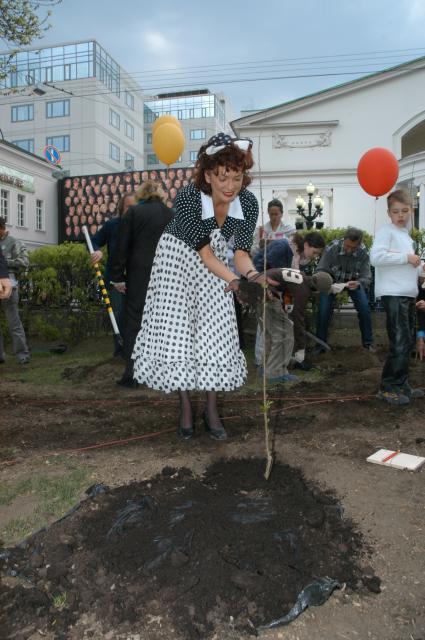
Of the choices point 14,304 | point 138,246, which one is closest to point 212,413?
point 138,246

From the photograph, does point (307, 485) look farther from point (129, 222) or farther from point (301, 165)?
point (301, 165)

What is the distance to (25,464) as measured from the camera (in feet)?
10.3

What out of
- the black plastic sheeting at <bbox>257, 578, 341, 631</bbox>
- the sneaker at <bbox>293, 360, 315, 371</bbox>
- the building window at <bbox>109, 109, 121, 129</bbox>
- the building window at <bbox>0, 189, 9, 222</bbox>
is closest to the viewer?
the black plastic sheeting at <bbox>257, 578, 341, 631</bbox>

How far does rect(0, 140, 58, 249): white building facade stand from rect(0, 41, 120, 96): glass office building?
26793 millimetres

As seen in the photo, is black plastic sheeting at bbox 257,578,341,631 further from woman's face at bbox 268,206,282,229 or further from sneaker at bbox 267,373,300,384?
woman's face at bbox 268,206,282,229

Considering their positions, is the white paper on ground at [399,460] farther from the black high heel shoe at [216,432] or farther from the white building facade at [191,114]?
the white building facade at [191,114]

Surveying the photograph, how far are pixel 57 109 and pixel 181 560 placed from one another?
56.6 metres

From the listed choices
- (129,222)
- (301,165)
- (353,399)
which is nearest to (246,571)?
(353,399)

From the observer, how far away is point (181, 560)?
1933 millimetres

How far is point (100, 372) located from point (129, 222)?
2191 millimetres

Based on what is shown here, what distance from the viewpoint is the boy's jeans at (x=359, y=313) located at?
265 inches

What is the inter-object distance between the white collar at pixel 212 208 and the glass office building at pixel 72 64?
5517cm

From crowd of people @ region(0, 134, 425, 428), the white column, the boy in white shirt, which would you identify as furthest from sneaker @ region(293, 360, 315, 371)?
the white column

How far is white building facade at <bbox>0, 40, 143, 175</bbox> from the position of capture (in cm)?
5028
